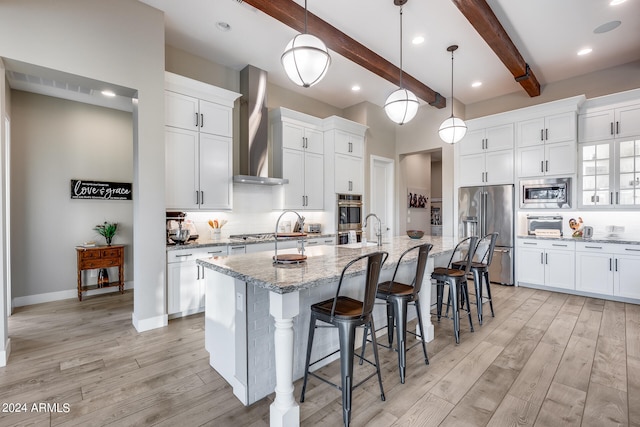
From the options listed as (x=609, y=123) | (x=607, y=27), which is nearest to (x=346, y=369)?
(x=607, y=27)

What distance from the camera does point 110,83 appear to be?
10.2ft

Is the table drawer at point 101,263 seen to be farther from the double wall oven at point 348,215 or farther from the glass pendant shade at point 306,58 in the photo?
the glass pendant shade at point 306,58

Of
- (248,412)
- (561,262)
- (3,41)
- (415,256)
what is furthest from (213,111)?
(561,262)

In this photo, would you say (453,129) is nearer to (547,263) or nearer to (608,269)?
(547,263)

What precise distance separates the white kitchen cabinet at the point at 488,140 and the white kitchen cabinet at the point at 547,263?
174cm

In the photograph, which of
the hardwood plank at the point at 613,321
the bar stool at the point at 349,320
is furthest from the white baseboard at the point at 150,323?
the hardwood plank at the point at 613,321

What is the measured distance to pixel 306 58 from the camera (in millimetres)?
2365

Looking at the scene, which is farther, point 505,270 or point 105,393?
point 505,270

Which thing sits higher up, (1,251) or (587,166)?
(587,166)

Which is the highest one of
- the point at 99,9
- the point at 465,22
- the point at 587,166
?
the point at 465,22

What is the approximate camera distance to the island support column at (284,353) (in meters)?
1.66

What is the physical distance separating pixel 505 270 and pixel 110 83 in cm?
632

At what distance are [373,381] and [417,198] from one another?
19.5 ft

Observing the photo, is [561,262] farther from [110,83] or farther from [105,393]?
[110,83]
